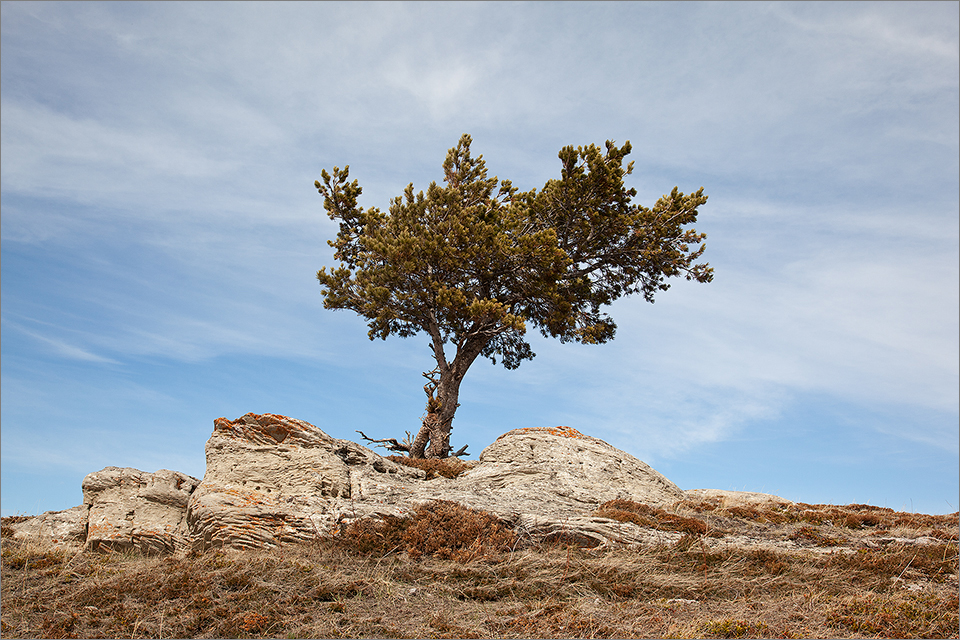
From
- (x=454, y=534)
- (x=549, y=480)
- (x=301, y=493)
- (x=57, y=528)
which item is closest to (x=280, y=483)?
(x=301, y=493)

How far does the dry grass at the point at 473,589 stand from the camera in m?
8.73

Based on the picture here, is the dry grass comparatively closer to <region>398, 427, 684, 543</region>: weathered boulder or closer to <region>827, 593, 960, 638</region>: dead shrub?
<region>827, 593, 960, 638</region>: dead shrub

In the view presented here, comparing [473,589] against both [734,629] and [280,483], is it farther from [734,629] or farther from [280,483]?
[280,483]

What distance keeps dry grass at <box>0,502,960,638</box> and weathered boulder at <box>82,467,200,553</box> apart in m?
0.51

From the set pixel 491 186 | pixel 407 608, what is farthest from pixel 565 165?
pixel 407 608

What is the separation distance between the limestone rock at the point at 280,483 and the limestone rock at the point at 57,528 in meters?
2.94

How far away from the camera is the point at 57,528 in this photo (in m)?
13.9

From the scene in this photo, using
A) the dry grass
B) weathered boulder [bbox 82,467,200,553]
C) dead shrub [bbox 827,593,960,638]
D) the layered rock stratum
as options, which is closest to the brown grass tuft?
the layered rock stratum

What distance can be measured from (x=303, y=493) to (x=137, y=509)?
360 centimetres

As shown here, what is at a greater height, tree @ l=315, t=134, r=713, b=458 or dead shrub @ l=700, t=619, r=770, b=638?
tree @ l=315, t=134, r=713, b=458

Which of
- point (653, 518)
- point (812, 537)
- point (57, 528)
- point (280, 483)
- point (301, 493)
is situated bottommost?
point (57, 528)

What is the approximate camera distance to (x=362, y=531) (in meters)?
12.0

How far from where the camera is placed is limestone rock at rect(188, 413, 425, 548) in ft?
39.7

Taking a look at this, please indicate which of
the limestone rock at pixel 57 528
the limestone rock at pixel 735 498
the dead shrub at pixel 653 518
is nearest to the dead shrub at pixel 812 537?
the dead shrub at pixel 653 518
